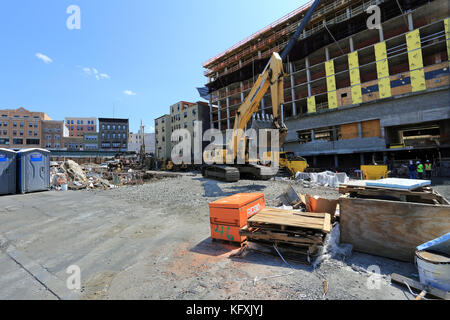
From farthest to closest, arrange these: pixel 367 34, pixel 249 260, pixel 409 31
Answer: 1. pixel 367 34
2. pixel 409 31
3. pixel 249 260

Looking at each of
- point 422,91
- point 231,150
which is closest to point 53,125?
point 231,150

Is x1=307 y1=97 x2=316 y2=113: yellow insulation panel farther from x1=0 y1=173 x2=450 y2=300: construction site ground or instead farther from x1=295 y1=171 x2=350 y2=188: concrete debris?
x1=0 y1=173 x2=450 y2=300: construction site ground

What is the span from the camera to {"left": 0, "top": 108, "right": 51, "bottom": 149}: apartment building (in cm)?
6981

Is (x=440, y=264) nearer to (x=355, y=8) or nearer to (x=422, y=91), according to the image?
(x=422, y=91)

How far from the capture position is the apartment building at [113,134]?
8700cm

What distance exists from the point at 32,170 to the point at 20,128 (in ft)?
288

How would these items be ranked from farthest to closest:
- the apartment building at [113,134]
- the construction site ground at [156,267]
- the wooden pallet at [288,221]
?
the apartment building at [113,134] → the wooden pallet at [288,221] → the construction site ground at [156,267]

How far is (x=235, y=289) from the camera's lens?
9.61 ft

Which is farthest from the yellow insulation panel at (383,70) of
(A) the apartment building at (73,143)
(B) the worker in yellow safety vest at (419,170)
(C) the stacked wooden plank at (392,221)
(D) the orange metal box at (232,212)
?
(A) the apartment building at (73,143)

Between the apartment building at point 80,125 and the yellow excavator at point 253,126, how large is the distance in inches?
3827

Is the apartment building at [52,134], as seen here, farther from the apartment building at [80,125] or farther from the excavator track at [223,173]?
the excavator track at [223,173]

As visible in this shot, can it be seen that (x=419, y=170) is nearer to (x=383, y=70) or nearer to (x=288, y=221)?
(x=383, y=70)

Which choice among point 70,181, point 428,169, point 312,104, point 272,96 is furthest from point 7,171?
point 312,104
